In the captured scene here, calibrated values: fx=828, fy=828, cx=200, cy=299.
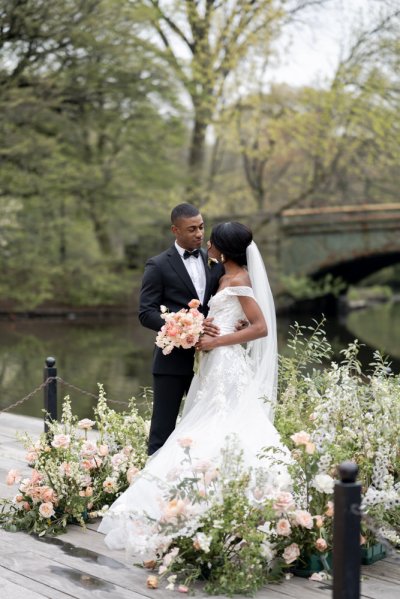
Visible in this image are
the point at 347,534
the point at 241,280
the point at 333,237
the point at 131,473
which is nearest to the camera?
the point at 347,534

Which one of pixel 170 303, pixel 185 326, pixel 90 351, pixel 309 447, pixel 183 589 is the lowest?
pixel 90 351

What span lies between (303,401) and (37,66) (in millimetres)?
16329

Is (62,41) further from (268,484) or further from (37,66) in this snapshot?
(268,484)

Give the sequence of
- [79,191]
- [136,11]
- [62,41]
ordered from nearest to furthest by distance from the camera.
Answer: [62,41] → [136,11] → [79,191]

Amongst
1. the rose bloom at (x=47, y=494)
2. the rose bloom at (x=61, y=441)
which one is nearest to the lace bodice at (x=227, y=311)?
the rose bloom at (x=61, y=441)

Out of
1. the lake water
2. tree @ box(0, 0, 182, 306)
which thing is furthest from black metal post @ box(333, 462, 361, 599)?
tree @ box(0, 0, 182, 306)

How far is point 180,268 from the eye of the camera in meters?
5.34

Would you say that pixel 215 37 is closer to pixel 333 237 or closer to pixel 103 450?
pixel 333 237

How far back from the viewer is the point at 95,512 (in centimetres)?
528

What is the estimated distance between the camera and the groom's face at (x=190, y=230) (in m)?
5.20

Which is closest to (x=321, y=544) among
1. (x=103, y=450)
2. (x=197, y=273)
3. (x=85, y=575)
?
(x=85, y=575)

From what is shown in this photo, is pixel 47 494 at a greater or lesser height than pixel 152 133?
lesser

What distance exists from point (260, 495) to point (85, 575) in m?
1.05

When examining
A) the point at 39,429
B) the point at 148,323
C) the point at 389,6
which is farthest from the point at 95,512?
the point at 389,6
